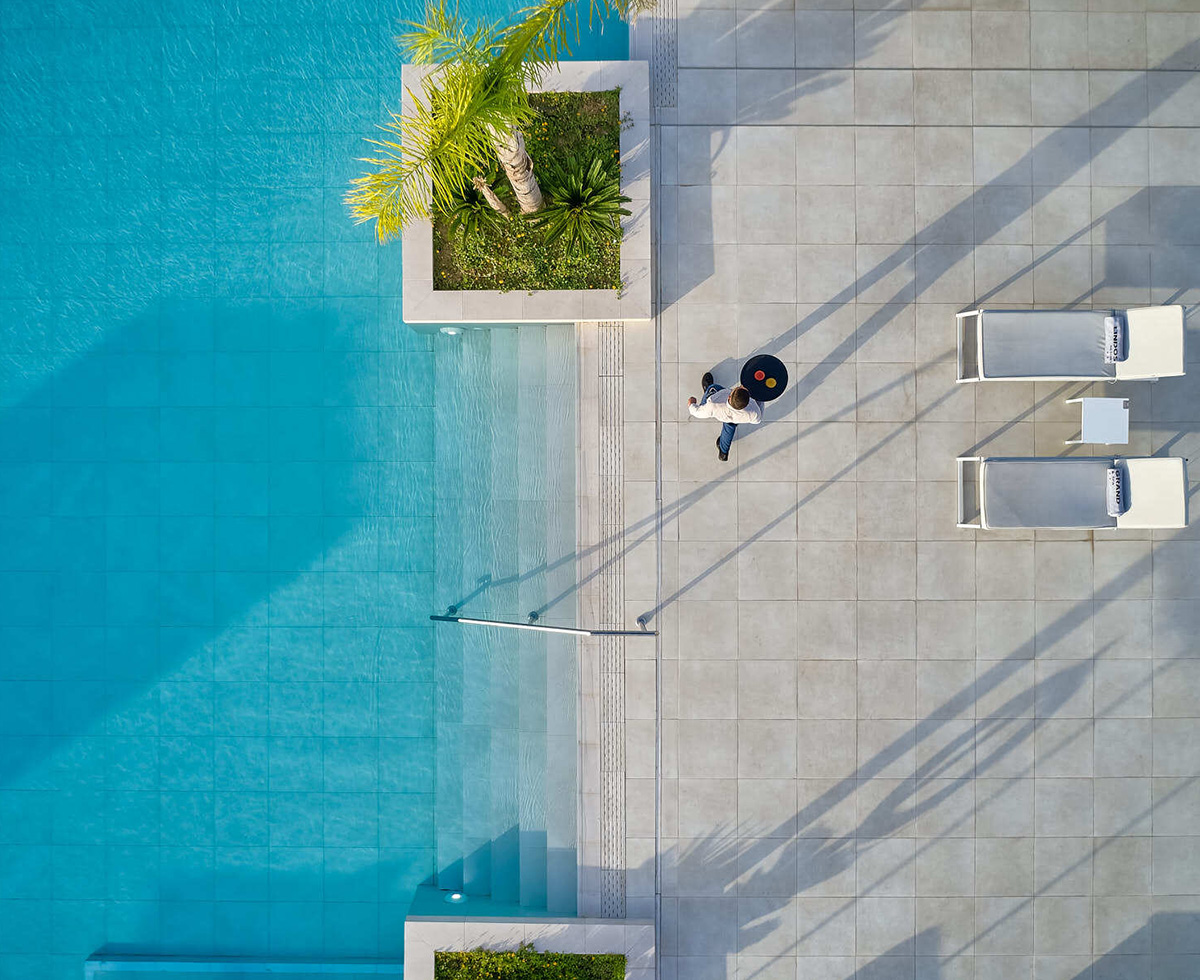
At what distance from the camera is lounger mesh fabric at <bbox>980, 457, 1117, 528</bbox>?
7523 mm

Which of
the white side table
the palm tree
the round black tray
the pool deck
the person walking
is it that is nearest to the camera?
the palm tree

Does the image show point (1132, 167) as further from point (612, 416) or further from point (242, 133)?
point (242, 133)

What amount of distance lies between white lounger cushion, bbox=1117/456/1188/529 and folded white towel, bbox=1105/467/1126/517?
0.23ft

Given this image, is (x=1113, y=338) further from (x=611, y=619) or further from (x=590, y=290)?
(x=611, y=619)

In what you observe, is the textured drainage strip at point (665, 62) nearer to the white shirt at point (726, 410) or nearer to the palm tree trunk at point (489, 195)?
the palm tree trunk at point (489, 195)

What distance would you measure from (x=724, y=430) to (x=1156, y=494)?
15.0 ft

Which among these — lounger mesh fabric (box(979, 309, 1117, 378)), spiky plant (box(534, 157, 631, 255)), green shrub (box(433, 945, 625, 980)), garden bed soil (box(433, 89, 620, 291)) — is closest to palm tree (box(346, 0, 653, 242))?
spiky plant (box(534, 157, 631, 255))

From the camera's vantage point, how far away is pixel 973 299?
815 centimetres

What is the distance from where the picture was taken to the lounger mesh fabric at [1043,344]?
7.51 m

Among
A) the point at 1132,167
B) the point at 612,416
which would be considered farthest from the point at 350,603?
the point at 1132,167

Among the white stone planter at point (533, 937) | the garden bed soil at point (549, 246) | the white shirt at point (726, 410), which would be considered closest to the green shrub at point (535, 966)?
the white stone planter at point (533, 937)

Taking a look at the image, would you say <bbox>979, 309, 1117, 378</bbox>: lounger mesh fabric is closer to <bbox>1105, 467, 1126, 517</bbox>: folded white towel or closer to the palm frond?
<bbox>1105, 467, 1126, 517</bbox>: folded white towel

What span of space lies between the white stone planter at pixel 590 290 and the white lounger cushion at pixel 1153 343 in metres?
5.08

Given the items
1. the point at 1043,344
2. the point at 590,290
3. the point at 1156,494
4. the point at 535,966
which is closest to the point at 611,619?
the point at 590,290
